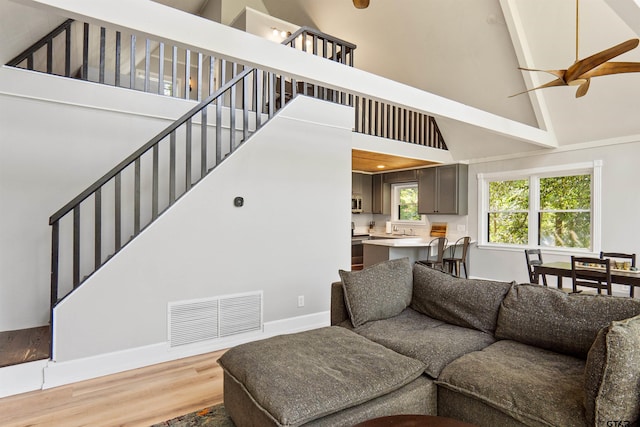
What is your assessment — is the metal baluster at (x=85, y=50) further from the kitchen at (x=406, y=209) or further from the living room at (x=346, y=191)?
the kitchen at (x=406, y=209)

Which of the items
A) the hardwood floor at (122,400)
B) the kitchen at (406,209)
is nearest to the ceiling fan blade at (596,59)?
the kitchen at (406,209)

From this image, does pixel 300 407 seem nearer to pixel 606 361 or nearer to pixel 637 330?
pixel 606 361

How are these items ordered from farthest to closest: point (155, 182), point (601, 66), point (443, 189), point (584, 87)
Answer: point (443, 189) → point (584, 87) → point (155, 182) → point (601, 66)

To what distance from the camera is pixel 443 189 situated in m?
7.00

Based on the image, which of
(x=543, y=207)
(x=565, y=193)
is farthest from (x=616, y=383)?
(x=543, y=207)

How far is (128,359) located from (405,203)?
20.7ft

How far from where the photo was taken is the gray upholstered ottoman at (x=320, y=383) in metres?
1.62

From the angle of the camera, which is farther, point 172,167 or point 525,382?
point 172,167

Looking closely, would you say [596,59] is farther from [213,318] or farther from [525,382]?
[213,318]

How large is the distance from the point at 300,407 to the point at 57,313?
2189 mm

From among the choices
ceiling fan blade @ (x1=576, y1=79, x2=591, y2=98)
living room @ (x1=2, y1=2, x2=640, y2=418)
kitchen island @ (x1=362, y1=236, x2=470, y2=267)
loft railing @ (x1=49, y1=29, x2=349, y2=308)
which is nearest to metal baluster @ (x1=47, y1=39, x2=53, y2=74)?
living room @ (x1=2, y1=2, x2=640, y2=418)

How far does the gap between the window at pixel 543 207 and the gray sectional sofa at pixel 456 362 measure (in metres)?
3.97

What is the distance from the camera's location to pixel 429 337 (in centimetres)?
239

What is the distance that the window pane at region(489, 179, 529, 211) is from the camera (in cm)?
623
